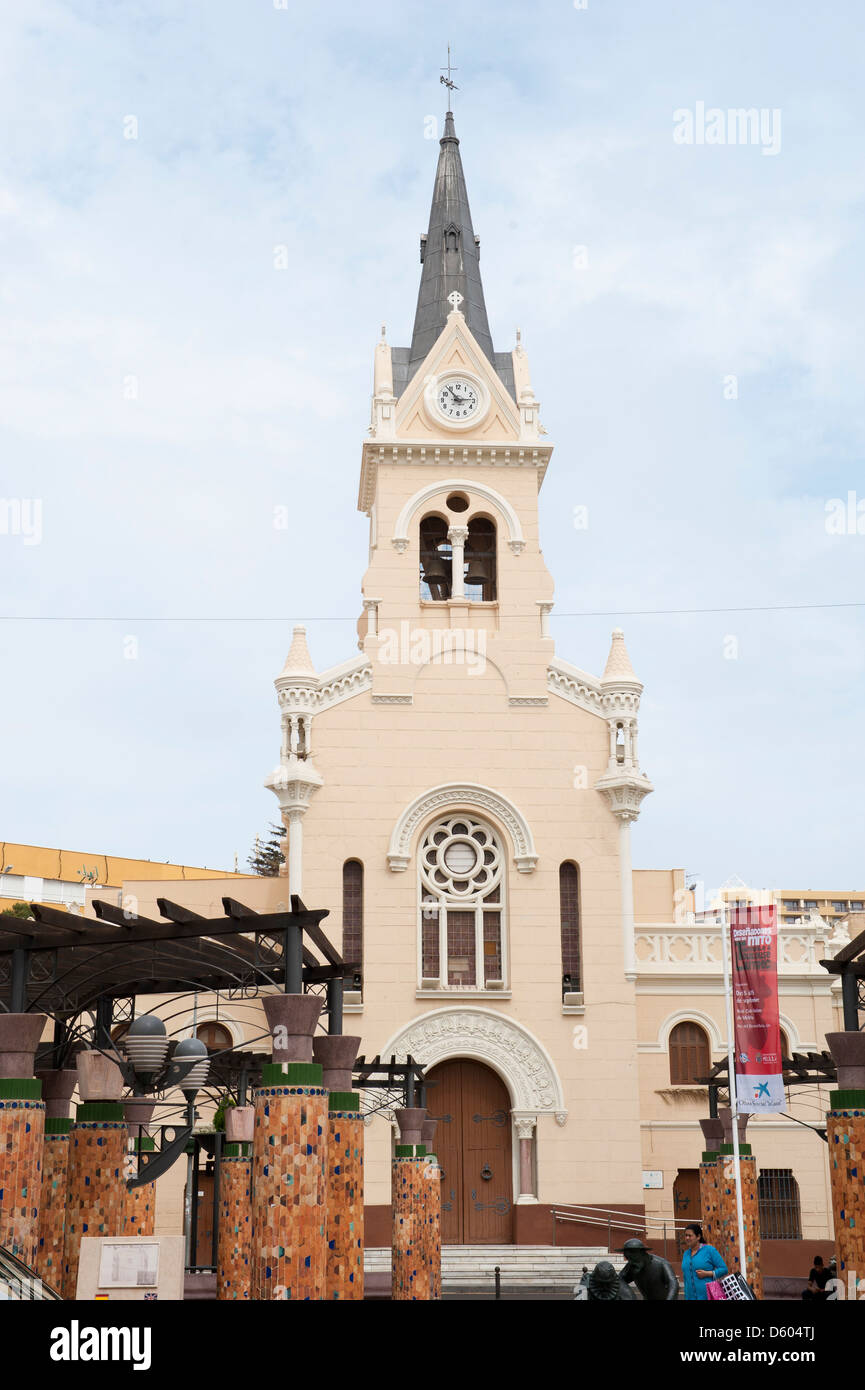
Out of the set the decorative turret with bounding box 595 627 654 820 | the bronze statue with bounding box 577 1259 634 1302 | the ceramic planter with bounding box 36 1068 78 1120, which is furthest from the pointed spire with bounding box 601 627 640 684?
the bronze statue with bounding box 577 1259 634 1302

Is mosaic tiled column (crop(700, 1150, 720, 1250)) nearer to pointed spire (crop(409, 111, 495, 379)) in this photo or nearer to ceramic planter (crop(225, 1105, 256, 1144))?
ceramic planter (crop(225, 1105, 256, 1144))

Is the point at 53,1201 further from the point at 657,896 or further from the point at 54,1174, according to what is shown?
→ the point at 657,896

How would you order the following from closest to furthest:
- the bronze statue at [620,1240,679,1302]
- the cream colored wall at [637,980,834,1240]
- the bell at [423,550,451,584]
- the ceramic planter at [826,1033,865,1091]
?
1. the bronze statue at [620,1240,679,1302]
2. the ceramic planter at [826,1033,865,1091]
3. the cream colored wall at [637,980,834,1240]
4. the bell at [423,550,451,584]

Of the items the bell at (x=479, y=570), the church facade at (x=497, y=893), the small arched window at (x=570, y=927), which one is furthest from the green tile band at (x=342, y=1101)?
the bell at (x=479, y=570)

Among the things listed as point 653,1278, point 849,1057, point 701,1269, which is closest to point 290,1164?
point 701,1269

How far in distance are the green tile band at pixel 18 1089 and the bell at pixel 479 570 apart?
2629cm

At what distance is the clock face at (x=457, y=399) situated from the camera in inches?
1640

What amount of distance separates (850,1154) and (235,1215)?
10974mm

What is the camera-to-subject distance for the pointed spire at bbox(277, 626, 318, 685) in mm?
38250

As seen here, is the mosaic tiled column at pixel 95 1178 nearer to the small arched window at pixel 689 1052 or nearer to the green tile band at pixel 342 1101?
the green tile band at pixel 342 1101

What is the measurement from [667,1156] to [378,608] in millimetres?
16510

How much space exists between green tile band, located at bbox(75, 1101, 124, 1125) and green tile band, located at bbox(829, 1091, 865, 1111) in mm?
10618

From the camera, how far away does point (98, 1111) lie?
20.7 metres

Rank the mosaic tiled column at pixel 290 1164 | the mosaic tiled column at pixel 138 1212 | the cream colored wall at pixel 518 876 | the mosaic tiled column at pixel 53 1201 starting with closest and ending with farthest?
the mosaic tiled column at pixel 290 1164
the mosaic tiled column at pixel 53 1201
the mosaic tiled column at pixel 138 1212
the cream colored wall at pixel 518 876
